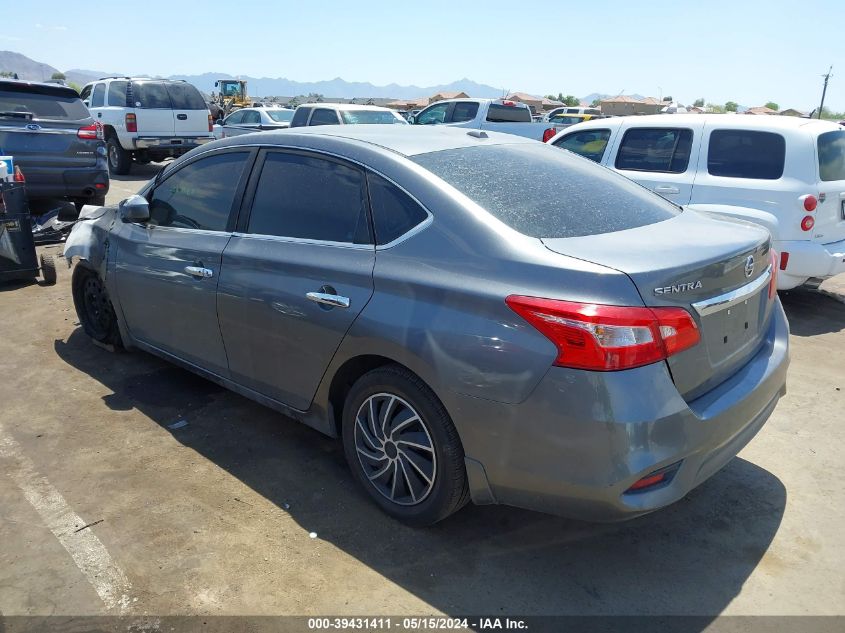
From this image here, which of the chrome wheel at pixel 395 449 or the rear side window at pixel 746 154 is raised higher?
the rear side window at pixel 746 154

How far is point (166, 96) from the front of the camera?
49.0 feet

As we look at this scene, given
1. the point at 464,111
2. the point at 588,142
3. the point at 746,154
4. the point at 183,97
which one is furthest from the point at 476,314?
the point at 183,97

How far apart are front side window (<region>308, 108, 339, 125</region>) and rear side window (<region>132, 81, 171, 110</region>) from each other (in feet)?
12.7

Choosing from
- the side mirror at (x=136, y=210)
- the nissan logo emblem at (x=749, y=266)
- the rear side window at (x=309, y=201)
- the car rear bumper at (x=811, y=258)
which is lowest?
the car rear bumper at (x=811, y=258)

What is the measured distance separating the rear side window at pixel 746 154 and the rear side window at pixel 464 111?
31.3 ft

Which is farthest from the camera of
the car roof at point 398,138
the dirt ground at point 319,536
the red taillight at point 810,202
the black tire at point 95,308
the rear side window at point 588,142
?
the rear side window at point 588,142

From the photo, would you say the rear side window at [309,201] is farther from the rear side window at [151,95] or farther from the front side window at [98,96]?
the front side window at [98,96]

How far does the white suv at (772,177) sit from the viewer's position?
5.88 metres

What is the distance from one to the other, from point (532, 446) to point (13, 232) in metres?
6.09

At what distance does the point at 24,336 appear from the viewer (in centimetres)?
551

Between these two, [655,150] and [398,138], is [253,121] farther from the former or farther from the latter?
[398,138]

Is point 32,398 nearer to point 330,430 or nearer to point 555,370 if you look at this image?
point 330,430

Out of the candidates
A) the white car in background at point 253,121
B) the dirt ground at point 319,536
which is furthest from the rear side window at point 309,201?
the white car in background at point 253,121

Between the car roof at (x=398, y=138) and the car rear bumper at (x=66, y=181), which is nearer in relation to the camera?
the car roof at (x=398, y=138)
